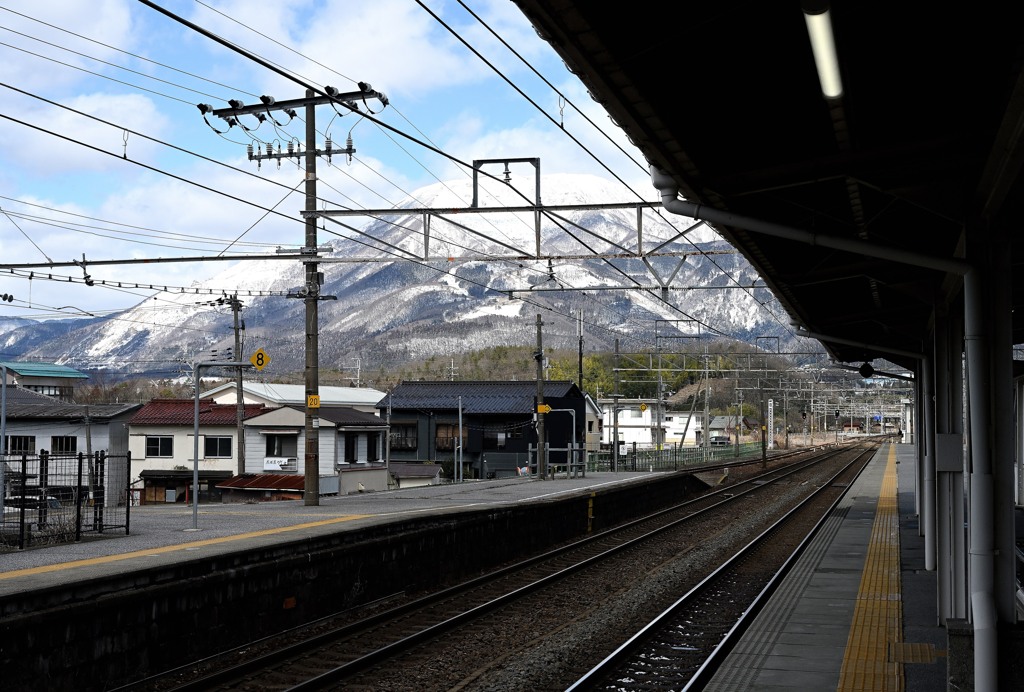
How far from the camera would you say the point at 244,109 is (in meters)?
21.9

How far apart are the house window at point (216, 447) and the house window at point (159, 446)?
1.50 metres

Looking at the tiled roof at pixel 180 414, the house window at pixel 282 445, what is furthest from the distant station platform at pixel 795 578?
the house window at pixel 282 445

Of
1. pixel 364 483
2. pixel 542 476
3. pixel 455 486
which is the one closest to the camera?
pixel 455 486

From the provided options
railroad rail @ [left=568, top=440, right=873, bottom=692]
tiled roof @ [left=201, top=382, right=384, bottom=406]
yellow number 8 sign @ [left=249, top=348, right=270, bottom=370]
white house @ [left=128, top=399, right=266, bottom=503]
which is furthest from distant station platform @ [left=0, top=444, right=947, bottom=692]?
tiled roof @ [left=201, top=382, right=384, bottom=406]

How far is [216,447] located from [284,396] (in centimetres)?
1288

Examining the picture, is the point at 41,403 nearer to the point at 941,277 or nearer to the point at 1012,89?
the point at 941,277

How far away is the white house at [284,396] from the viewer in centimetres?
5691

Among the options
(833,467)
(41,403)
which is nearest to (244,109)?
(41,403)

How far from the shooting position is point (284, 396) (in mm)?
58469

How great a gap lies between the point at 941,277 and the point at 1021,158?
4782mm

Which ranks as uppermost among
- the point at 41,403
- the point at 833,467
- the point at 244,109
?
the point at 244,109

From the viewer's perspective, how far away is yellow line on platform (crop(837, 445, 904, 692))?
907 centimetres

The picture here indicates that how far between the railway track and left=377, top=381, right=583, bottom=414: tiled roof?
37936mm

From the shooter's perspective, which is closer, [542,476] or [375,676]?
[375,676]
